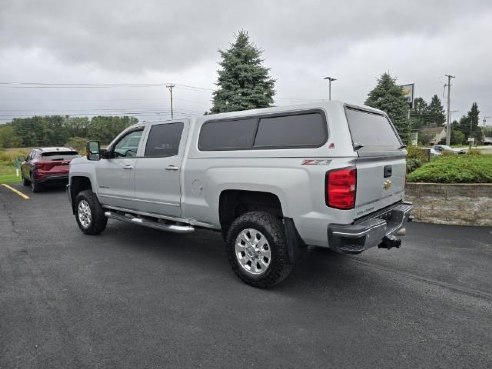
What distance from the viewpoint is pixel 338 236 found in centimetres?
348

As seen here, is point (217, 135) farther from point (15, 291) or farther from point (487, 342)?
point (487, 342)

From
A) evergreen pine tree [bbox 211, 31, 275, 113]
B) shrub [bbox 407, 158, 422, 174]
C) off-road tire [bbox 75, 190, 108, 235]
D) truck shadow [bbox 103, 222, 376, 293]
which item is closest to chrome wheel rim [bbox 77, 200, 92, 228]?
off-road tire [bbox 75, 190, 108, 235]

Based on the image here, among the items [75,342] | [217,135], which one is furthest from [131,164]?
[75,342]

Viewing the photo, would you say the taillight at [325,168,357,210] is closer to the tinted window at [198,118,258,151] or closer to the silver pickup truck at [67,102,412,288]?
the silver pickup truck at [67,102,412,288]

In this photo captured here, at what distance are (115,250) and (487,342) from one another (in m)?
4.84

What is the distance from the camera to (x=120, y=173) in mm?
5840

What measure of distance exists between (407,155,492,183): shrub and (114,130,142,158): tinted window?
18.6ft

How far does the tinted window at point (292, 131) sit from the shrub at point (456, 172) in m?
4.96

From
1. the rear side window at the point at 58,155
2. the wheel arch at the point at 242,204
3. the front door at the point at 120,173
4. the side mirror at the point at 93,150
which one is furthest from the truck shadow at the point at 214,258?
the rear side window at the point at 58,155

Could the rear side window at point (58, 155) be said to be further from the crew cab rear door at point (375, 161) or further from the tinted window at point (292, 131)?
the crew cab rear door at point (375, 161)

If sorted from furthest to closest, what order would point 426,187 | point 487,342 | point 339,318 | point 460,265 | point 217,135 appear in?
point 426,187
point 460,265
point 217,135
point 339,318
point 487,342

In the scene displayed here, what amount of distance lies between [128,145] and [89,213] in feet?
5.28

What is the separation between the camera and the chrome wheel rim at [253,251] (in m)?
4.02

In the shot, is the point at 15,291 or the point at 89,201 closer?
the point at 15,291
